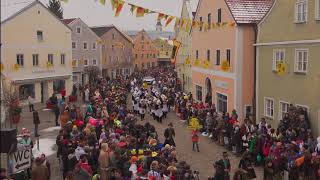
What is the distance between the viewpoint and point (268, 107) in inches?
967

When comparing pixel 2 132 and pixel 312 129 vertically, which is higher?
pixel 2 132

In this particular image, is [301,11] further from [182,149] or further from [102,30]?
[102,30]

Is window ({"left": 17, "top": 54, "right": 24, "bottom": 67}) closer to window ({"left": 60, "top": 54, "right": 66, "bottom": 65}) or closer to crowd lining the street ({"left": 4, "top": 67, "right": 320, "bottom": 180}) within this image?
window ({"left": 60, "top": 54, "right": 66, "bottom": 65})

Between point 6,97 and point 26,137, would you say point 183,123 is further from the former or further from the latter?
point 26,137

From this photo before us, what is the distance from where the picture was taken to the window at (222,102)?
29.0 metres

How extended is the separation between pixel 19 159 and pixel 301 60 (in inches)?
576

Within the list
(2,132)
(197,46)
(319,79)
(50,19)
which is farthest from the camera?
(50,19)

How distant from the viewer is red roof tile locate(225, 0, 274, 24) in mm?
26422

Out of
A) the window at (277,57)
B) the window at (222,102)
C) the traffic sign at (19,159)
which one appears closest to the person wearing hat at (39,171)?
the traffic sign at (19,159)

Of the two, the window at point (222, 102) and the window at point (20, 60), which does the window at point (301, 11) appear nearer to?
the window at point (222, 102)

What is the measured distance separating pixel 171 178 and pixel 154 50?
267ft

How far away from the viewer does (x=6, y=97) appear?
2555 centimetres

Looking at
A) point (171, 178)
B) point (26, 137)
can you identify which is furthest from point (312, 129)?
point (26, 137)

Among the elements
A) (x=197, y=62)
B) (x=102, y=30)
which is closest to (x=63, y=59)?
(x=197, y=62)
